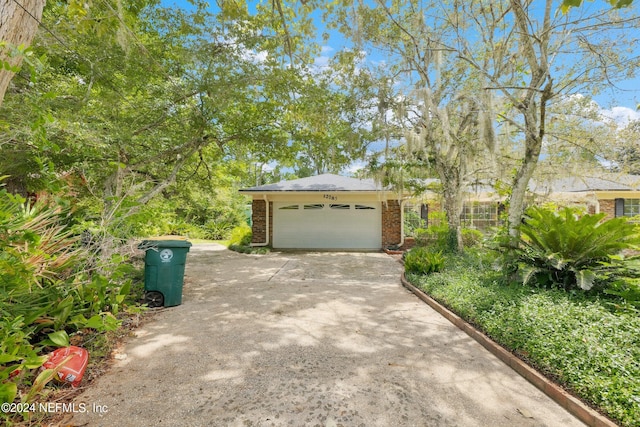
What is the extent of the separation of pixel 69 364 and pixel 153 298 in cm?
219

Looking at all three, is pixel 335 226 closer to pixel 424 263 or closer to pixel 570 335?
pixel 424 263

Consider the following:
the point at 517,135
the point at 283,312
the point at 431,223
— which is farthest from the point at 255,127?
the point at 431,223

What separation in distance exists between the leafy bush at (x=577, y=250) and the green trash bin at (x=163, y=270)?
16.2 ft

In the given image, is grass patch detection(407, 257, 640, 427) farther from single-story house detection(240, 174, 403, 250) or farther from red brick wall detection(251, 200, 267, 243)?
red brick wall detection(251, 200, 267, 243)

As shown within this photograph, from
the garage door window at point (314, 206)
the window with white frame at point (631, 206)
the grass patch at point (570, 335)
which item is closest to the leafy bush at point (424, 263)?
the grass patch at point (570, 335)

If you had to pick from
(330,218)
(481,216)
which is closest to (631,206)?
(481,216)

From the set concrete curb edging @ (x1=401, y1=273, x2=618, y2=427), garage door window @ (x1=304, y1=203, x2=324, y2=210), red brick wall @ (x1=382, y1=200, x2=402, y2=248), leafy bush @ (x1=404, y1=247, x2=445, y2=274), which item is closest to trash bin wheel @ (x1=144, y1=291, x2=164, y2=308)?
concrete curb edging @ (x1=401, y1=273, x2=618, y2=427)

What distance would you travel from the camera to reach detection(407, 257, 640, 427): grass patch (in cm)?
214

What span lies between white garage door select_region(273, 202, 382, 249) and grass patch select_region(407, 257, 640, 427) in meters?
8.00

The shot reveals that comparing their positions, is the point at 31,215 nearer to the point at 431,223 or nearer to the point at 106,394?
the point at 106,394

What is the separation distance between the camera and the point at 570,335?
2.72 metres

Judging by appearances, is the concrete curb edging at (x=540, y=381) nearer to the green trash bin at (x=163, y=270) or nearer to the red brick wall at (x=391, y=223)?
the green trash bin at (x=163, y=270)

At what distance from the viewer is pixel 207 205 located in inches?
715

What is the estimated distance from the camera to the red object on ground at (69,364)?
2.40 meters
